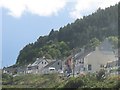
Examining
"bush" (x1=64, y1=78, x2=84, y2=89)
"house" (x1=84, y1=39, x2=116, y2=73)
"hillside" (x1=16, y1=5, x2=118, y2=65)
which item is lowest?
"bush" (x1=64, y1=78, x2=84, y2=89)

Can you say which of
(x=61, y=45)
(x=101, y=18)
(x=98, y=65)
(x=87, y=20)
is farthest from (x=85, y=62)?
(x=87, y=20)

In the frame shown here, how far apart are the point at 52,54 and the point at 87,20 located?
11.4m

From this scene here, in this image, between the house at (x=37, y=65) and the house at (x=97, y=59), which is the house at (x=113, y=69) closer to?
the house at (x=97, y=59)

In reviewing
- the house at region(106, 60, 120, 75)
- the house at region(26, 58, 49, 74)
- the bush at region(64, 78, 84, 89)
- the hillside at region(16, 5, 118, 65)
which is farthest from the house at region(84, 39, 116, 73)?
the hillside at region(16, 5, 118, 65)

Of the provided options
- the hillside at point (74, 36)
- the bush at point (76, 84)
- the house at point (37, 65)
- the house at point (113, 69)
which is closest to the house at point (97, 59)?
the house at point (113, 69)

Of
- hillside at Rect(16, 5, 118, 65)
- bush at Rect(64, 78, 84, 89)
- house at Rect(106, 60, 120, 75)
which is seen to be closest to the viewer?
bush at Rect(64, 78, 84, 89)

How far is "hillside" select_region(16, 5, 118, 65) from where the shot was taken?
4262 centimetres

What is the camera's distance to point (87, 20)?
170 feet

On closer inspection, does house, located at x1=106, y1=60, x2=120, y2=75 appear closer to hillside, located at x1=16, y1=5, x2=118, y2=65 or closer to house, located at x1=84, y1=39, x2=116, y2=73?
house, located at x1=84, y1=39, x2=116, y2=73

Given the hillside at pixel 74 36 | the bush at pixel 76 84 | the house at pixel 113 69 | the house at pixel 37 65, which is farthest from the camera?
the hillside at pixel 74 36

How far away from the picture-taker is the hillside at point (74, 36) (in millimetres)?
42625

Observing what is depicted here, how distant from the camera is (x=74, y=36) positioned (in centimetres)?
4788

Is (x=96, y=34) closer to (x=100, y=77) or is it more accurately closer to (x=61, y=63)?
(x=61, y=63)

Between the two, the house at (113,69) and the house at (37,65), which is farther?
the house at (37,65)
